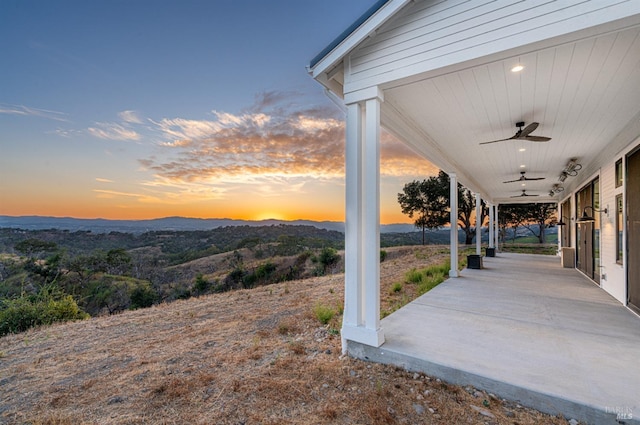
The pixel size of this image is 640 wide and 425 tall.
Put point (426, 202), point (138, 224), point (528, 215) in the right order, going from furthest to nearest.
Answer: point (528, 215), point (426, 202), point (138, 224)

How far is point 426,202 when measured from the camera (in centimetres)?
2066

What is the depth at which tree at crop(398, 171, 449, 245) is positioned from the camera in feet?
66.6

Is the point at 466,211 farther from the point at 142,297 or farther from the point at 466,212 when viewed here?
the point at 142,297

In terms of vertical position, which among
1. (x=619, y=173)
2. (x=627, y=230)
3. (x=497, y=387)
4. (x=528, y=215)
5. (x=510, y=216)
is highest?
(x=619, y=173)

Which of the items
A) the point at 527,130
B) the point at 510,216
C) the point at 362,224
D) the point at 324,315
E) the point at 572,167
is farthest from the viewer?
the point at 510,216

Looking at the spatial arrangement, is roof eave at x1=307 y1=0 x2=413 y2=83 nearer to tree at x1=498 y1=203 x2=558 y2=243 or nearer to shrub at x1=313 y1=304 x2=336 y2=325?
shrub at x1=313 y1=304 x2=336 y2=325

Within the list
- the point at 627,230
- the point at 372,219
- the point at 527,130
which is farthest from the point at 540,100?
the point at 627,230

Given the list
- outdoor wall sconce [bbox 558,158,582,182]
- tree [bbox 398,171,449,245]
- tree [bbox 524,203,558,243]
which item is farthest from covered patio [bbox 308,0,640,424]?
tree [bbox 524,203,558,243]

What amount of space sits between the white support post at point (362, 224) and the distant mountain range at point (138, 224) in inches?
173

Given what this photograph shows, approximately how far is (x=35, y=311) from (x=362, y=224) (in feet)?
24.2

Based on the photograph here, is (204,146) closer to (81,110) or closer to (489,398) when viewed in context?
(81,110)

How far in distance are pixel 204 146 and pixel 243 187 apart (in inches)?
139

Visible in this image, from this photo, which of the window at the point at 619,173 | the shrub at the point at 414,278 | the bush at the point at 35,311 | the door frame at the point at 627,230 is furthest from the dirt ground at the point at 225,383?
the window at the point at 619,173

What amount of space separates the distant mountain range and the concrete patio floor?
350 centimetres
